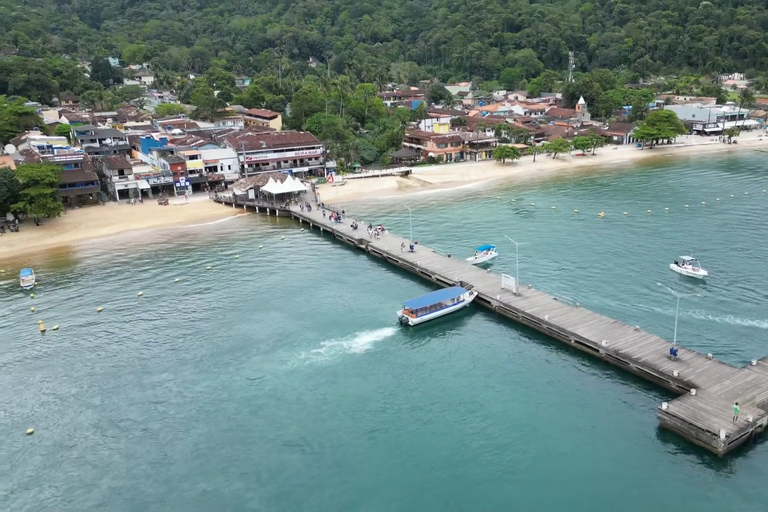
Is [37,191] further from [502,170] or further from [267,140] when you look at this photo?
[502,170]

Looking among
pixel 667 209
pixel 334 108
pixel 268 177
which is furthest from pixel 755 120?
pixel 268 177

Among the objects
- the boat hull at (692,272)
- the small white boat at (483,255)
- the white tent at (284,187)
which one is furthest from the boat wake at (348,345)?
the white tent at (284,187)

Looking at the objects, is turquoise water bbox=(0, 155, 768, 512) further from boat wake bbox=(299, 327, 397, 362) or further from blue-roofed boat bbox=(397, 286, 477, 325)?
blue-roofed boat bbox=(397, 286, 477, 325)

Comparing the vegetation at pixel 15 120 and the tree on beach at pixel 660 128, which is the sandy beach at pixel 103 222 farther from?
the tree on beach at pixel 660 128

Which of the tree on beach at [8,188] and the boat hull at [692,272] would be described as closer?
the boat hull at [692,272]

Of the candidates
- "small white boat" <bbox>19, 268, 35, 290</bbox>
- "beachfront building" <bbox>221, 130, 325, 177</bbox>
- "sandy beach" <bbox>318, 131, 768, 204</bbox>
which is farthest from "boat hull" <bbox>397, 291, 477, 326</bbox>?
"beachfront building" <bbox>221, 130, 325, 177</bbox>

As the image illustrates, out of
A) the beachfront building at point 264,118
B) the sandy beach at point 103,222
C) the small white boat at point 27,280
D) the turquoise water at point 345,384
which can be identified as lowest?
the turquoise water at point 345,384
